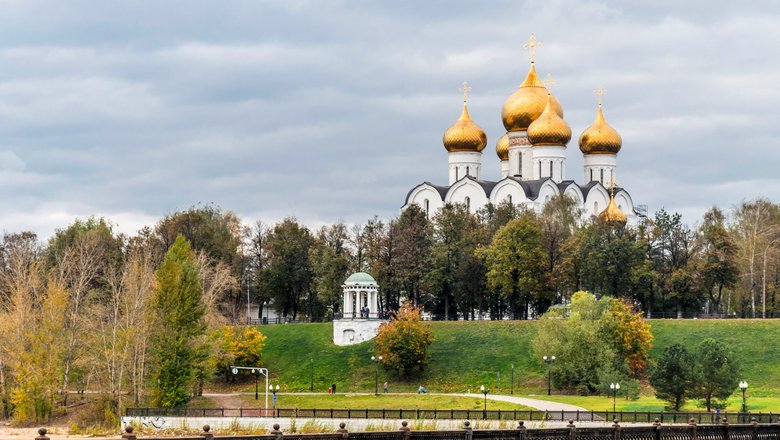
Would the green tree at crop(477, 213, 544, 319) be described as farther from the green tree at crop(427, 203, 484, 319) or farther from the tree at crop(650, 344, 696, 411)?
the tree at crop(650, 344, 696, 411)

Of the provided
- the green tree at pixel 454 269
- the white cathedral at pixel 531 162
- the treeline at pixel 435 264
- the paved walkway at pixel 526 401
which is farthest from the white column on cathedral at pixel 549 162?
the paved walkway at pixel 526 401

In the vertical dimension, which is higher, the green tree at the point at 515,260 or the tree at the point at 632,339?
the green tree at the point at 515,260

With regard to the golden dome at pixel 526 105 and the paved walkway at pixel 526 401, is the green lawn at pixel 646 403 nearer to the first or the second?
the paved walkway at pixel 526 401

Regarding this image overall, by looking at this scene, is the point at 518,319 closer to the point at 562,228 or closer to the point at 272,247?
the point at 562,228

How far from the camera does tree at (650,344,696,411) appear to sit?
52219 mm

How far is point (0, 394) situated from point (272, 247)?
34.0m

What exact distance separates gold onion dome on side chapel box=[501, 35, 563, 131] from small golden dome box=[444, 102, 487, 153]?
8.72ft

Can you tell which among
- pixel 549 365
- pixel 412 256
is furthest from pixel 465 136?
pixel 549 365

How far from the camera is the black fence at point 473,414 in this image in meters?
42.2

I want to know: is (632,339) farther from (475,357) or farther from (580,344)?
(475,357)

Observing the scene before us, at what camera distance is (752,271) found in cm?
8494

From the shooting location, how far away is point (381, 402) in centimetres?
6469

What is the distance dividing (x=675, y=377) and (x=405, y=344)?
24663 mm

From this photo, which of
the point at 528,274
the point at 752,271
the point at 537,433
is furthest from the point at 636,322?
the point at 537,433
